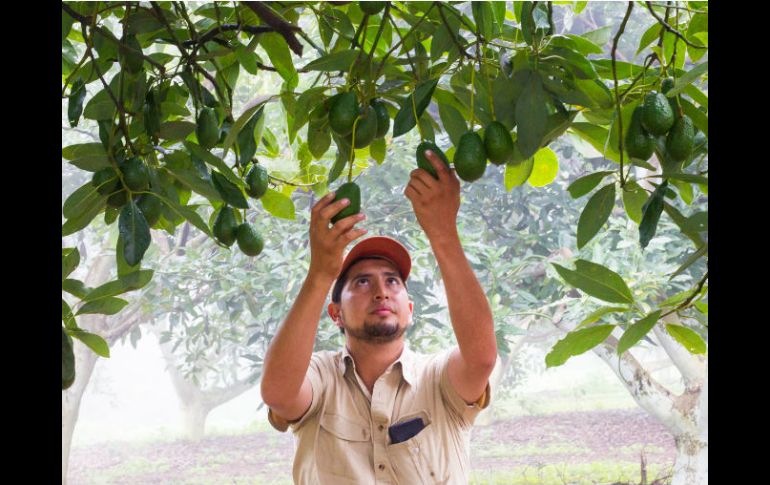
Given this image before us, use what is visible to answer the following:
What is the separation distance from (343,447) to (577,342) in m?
0.94

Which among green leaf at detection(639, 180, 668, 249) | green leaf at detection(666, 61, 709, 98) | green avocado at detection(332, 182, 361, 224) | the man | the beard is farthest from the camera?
the beard

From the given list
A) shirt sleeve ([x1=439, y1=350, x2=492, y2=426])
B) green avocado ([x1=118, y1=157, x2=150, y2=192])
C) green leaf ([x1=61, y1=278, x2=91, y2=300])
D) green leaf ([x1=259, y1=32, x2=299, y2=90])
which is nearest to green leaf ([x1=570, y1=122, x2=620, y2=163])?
green leaf ([x1=259, y1=32, x2=299, y2=90])

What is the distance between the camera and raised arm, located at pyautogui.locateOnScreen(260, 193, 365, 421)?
0.88 m

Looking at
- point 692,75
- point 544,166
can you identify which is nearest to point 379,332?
point 544,166

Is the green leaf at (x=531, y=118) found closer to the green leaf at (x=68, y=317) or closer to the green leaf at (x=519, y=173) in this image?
the green leaf at (x=519, y=173)

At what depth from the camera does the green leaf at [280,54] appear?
953 mm

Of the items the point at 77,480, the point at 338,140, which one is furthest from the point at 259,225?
the point at 338,140

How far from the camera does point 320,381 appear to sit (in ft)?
5.90

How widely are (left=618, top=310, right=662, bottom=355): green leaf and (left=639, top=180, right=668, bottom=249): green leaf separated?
0.20 ft

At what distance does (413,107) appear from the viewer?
0.79m

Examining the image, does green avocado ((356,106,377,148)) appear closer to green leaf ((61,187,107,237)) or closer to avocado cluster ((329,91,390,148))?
avocado cluster ((329,91,390,148))

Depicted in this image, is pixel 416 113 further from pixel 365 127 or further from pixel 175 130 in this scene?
pixel 175 130
